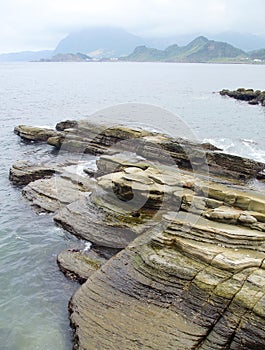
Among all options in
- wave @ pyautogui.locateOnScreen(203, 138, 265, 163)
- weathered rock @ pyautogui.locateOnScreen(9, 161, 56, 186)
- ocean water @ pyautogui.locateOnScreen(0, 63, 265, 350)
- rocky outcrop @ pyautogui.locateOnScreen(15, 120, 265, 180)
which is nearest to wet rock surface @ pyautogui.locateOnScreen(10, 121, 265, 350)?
ocean water @ pyautogui.locateOnScreen(0, 63, 265, 350)

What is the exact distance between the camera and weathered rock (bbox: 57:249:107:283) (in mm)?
18859

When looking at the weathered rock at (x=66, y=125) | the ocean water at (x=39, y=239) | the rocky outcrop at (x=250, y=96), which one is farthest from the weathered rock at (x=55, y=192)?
the rocky outcrop at (x=250, y=96)

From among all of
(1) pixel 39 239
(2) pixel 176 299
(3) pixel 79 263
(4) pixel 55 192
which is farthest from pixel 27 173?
(2) pixel 176 299

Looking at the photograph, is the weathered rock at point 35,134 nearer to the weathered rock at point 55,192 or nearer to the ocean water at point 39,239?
the ocean water at point 39,239

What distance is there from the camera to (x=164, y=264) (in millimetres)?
15906

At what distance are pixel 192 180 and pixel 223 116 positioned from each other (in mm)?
51365

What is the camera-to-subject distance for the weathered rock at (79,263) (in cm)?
1886

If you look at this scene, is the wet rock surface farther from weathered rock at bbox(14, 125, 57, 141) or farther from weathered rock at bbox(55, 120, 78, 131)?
weathered rock at bbox(55, 120, 78, 131)

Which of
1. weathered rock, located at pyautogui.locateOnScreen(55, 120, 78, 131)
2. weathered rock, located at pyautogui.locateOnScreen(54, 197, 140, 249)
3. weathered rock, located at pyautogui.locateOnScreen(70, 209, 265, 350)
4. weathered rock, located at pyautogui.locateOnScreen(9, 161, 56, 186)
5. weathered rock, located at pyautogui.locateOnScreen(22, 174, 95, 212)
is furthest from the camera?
weathered rock, located at pyautogui.locateOnScreen(55, 120, 78, 131)

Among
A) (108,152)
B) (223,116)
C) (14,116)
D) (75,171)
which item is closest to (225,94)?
(223,116)

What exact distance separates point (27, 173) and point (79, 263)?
15020 mm

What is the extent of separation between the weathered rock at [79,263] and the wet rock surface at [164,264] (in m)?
0.05

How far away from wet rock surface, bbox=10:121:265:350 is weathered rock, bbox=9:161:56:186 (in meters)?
5.79

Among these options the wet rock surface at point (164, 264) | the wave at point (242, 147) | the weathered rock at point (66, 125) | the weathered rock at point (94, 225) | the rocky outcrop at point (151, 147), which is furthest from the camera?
the weathered rock at point (66, 125)
